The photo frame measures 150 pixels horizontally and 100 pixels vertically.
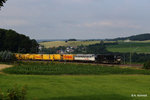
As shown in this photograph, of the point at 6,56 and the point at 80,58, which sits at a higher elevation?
the point at 6,56

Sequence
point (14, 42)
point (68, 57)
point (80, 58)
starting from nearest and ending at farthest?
point (80, 58) → point (68, 57) → point (14, 42)

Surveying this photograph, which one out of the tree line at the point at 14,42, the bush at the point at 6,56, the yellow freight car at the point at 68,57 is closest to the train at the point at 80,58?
the yellow freight car at the point at 68,57

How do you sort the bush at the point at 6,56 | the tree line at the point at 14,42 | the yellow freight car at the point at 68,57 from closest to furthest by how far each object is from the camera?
the bush at the point at 6,56 < the yellow freight car at the point at 68,57 < the tree line at the point at 14,42

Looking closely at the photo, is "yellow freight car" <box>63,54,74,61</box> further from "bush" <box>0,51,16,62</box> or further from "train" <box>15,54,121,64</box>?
"bush" <box>0,51,16,62</box>

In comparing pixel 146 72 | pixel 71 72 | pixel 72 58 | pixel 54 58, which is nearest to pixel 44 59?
pixel 54 58

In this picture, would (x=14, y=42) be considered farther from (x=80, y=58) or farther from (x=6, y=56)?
(x=80, y=58)

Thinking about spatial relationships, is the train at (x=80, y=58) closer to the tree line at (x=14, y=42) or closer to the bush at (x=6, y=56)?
the bush at (x=6, y=56)

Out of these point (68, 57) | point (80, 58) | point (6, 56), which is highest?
point (6, 56)

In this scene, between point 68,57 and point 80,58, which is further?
point 68,57

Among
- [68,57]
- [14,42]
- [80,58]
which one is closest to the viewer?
[80,58]

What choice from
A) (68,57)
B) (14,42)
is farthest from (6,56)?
(14,42)

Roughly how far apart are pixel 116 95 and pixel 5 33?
118236mm

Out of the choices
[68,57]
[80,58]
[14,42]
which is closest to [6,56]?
[68,57]

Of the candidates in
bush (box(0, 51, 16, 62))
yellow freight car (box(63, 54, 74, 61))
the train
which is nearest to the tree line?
the train
